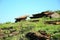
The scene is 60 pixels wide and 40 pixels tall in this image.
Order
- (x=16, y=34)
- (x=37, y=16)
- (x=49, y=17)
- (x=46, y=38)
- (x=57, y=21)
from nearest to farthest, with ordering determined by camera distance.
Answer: (x=46, y=38), (x=16, y=34), (x=57, y=21), (x=49, y=17), (x=37, y=16)

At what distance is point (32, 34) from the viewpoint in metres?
19.5

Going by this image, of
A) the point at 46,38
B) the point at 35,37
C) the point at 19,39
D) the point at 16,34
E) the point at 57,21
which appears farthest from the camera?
the point at 57,21

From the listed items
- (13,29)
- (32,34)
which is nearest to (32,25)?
(13,29)

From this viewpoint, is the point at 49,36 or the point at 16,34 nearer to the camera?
the point at 49,36

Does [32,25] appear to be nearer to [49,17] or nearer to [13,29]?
[13,29]

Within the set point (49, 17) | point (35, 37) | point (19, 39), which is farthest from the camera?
point (49, 17)

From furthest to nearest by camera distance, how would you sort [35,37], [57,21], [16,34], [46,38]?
1. [57,21]
2. [16,34]
3. [35,37]
4. [46,38]

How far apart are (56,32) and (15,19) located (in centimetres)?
1179

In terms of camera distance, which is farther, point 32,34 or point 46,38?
point 32,34

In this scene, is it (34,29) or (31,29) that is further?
(31,29)

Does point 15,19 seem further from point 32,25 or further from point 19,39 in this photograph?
point 19,39

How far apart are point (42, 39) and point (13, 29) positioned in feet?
20.3

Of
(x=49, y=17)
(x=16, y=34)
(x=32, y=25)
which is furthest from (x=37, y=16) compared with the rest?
(x=16, y=34)

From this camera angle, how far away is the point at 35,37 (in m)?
18.9
